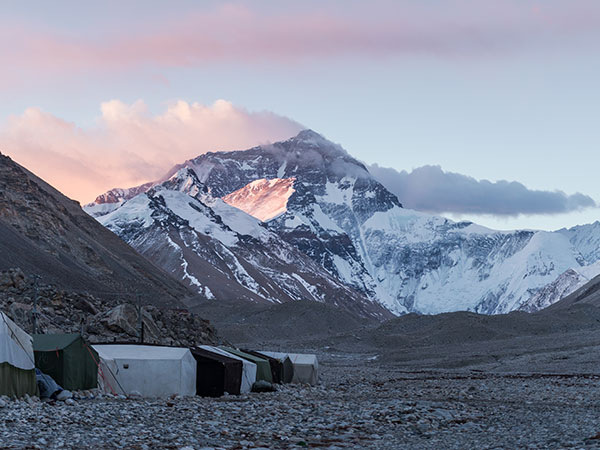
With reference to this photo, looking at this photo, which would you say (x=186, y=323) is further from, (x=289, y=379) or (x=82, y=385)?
(x=82, y=385)

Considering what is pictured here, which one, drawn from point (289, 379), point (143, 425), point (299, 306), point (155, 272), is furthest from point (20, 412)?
point (155, 272)

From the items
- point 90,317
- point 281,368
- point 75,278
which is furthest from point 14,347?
point 75,278

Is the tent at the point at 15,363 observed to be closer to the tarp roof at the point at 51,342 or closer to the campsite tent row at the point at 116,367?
the campsite tent row at the point at 116,367

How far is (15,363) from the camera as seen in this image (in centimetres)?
2708

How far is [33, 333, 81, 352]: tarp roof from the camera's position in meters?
31.2

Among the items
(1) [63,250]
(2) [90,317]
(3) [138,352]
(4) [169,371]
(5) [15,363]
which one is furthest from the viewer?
(1) [63,250]

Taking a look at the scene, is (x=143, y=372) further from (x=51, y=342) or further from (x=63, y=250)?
(x=63, y=250)

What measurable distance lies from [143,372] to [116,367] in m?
1.03

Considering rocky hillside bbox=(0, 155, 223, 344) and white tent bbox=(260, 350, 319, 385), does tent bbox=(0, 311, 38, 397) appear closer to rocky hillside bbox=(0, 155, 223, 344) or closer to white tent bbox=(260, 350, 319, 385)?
rocky hillside bbox=(0, 155, 223, 344)

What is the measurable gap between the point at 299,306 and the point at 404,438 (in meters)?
140

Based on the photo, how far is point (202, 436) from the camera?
20.9 metres

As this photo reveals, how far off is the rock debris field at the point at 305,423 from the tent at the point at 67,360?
1124 millimetres

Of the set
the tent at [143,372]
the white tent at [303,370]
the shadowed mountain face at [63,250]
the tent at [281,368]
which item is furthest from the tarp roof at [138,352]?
the shadowed mountain face at [63,250]

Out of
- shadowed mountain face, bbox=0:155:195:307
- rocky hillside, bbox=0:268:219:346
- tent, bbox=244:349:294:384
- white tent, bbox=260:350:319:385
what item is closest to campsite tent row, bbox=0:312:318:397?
tent, bbox=244:349:294:384
